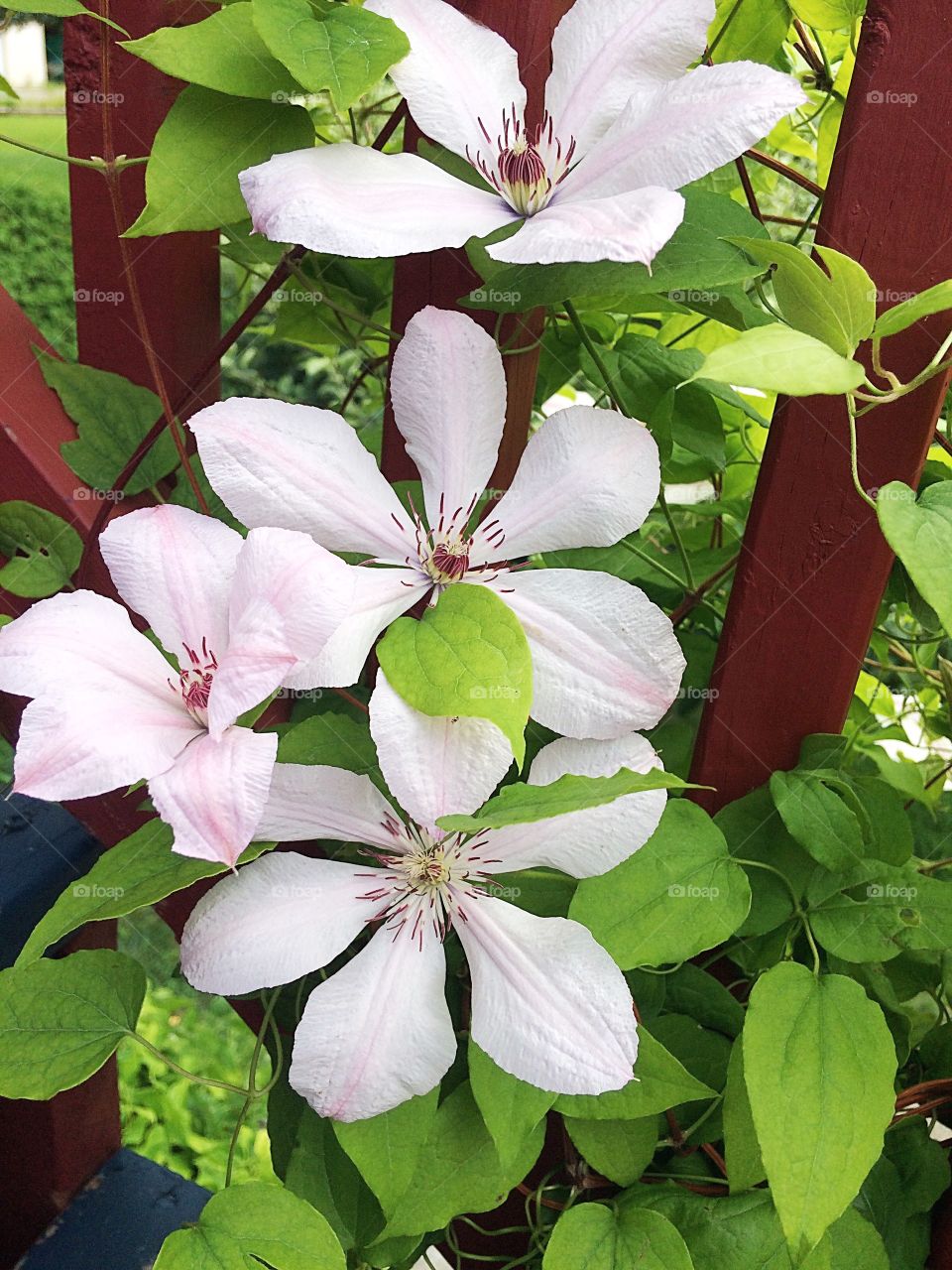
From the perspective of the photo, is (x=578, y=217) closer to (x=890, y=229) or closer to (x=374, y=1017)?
(x=890, y=229)

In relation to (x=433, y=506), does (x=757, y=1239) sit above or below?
below

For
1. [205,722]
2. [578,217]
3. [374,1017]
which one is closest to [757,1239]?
[374,1017]

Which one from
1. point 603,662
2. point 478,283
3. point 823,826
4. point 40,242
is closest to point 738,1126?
point 823,826

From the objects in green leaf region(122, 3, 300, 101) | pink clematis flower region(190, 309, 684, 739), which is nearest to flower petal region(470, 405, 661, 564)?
pink clematis flower region(190, 309, 684, 739)

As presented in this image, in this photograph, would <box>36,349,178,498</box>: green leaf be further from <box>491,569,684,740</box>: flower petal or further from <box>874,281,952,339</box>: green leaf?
<box>874,281,952,339</box>: green leaf

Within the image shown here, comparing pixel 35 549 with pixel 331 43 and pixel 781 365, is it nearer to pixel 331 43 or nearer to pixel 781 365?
pixel 331 43

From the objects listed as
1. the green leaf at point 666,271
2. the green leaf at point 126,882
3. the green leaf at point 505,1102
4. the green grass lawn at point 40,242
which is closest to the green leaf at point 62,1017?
the green leaf at point 126,882
